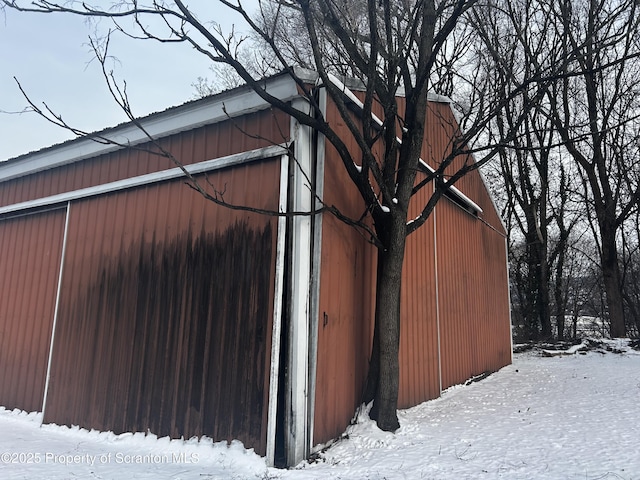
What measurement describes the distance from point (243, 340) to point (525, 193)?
18.3 meters

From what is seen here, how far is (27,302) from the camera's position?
697cm

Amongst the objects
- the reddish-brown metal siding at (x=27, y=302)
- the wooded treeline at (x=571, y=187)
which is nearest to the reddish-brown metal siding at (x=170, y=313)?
the reddish-brown metal siding at (x=27, y=302)

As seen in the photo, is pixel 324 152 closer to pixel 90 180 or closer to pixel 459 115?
pixel 90 180

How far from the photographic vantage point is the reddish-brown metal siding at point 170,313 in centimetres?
453

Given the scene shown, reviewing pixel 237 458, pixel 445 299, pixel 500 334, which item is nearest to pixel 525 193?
pixel 500 334

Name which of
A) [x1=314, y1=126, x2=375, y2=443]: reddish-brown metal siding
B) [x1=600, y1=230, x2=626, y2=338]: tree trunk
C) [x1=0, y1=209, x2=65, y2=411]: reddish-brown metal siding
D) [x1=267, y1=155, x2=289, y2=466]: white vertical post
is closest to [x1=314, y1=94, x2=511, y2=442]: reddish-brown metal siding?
[x1=314, y1=126, x2=375, y2=443]: reddish-brown metal siding

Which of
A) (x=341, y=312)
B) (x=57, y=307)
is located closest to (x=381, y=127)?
(x=341, y=312)

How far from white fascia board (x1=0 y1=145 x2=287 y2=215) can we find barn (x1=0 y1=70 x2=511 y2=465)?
21 millimetres

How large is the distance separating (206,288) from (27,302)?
3747 mm

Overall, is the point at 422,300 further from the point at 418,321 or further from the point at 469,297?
the point at 469,297

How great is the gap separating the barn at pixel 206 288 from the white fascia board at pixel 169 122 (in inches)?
0.8

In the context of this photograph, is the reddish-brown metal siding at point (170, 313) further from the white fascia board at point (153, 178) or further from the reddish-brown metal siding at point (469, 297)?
the reddish-brown metal siding at point (469, 297)

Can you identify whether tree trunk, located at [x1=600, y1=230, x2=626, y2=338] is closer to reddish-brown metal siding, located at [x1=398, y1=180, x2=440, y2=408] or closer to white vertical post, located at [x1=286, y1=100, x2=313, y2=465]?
reddish-brown metal siding, located at [x1=398, y1=180, x2=440, y2=408]

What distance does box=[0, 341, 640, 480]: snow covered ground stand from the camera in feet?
12.6
